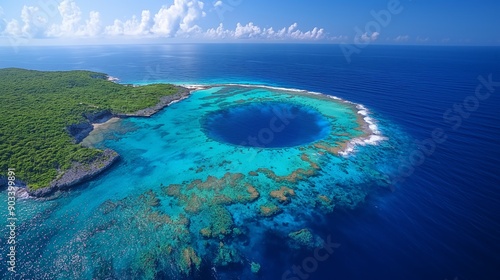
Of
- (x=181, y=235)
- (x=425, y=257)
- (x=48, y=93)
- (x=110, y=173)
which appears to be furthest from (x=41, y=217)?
(x=48, y=93)

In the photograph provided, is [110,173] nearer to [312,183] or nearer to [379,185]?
[312,183]

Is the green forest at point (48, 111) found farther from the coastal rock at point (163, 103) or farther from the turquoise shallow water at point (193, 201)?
the turquoise shallow water at point (193, 201)

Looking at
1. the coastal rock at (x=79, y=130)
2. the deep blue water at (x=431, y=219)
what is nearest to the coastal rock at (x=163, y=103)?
the coastal rock at (x=79, y=130)

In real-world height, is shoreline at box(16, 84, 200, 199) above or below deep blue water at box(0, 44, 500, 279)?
below

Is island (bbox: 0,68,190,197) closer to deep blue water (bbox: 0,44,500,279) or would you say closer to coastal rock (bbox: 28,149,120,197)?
coastal rock (bbox: 28,149,120,197)

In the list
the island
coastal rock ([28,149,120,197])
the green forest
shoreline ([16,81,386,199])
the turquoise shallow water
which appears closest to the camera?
the turquoise shallow water

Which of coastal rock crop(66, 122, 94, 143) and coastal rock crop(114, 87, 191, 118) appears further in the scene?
coastal rock crop(114, 87, 191, 118)

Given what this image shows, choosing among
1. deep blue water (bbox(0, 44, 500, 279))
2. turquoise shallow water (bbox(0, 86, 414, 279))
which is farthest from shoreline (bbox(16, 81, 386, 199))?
deep blue water (bbox(0, 44, 500, 279))
